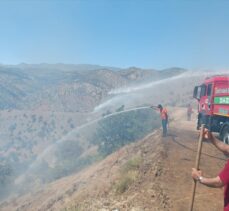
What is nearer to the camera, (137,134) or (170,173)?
(170,173)

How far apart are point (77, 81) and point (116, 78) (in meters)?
12.8

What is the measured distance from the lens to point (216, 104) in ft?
62.7

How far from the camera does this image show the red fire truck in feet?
60.2

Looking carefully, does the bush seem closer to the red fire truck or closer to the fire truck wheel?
the red fire truck

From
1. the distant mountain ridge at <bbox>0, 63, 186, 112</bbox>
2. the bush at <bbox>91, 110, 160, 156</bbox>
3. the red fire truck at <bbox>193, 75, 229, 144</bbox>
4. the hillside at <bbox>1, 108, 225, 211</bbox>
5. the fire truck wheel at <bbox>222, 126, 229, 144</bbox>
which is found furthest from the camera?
the distant mountain ridge at <bbox>0, 63, 186, 112</bbox>

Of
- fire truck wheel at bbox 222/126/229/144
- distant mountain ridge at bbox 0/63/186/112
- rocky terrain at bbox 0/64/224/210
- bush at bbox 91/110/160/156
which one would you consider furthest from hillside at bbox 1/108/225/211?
distant mountain ridge at bbox 0/63/186/112

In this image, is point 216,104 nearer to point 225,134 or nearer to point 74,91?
point 225,134

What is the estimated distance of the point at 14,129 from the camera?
8975 centimetres

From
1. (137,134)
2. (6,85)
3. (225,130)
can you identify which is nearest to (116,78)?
(6,85)

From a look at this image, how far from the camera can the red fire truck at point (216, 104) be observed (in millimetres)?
18359

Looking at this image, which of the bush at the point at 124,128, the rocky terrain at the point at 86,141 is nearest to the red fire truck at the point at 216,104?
the rocky terrain at the point at 86,141

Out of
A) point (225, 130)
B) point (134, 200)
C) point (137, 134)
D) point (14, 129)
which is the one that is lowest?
point (14, 129)

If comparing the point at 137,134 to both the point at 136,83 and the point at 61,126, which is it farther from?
the point at 136,83

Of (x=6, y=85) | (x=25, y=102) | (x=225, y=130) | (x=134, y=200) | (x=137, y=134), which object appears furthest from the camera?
(x=6, y=85)
